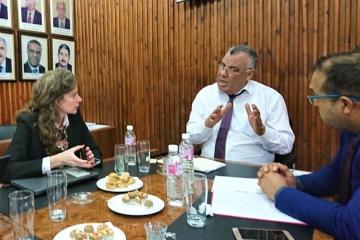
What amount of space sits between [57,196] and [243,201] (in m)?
0.78

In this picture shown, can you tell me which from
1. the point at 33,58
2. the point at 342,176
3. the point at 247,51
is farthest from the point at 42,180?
the point at 33,58

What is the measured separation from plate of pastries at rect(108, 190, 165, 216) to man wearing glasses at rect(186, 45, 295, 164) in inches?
48.3

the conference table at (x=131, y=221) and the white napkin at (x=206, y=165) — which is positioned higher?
the white napkin at (x=206, y=165)

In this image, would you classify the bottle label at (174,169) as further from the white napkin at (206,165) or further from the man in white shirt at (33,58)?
→ the man in white shirt at (33,58)

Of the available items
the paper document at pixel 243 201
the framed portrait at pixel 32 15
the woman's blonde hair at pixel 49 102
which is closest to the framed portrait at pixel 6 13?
the framed portrait at pixel 32 15

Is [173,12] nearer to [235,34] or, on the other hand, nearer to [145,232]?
[235,34]

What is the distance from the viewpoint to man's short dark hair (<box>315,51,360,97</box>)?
1.25 m

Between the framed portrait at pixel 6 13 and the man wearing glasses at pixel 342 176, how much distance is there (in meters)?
3.39

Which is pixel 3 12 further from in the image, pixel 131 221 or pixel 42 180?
pixel 131 221

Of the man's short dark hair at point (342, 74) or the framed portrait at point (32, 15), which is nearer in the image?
the man's short dark hair at point (342, 74)

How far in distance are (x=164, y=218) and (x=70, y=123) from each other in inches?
53.3

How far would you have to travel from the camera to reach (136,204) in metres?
1.39

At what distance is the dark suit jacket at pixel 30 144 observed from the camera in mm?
1774

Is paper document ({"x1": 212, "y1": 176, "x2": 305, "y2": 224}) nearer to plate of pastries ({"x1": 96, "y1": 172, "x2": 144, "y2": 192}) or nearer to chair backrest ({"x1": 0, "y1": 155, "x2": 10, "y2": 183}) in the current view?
plate of pastries ({"x1": 96, "y1": 172, "x2": 144, "y2": 192})
